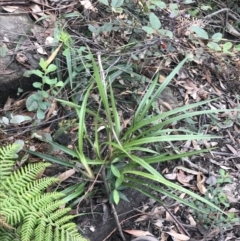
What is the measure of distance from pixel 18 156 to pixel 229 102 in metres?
2.05

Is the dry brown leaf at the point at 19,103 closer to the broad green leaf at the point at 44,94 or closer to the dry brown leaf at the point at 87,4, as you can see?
the broad green leaf at the point at 44,94

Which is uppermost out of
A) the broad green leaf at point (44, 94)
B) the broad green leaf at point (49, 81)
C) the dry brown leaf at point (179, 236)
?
the broad green leaf at point (49, 81)

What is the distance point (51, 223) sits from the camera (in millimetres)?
2158

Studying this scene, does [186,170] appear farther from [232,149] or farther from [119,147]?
[119,147]

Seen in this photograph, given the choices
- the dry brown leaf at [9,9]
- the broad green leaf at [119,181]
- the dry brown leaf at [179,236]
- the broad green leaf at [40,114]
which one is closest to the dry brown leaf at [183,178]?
the dry brown leaf at [179,236]

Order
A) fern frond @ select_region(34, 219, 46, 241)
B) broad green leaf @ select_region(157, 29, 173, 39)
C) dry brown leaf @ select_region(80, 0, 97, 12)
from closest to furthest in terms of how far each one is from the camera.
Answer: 1. fern frond @ select_region(34, 219, 46, 241)
2. broad green leaf @ select_region(157, 29, 173, 39)
3. dry brown leaf @ select_region(80, 0, 97, 12)

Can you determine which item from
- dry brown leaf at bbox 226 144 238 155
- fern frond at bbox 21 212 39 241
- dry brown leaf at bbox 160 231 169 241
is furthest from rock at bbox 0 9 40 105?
dry brown leaf at bbox 226 144 238 155

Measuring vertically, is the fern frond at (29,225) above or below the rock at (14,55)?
below

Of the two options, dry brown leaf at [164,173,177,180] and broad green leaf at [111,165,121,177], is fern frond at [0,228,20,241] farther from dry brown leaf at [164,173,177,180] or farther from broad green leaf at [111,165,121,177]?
dry brown leaf at [164,173,177,180]

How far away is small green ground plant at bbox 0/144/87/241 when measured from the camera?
2105 millimetres

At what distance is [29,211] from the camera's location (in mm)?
2156

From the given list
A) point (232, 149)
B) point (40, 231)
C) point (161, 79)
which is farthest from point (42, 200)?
point (232, 149)

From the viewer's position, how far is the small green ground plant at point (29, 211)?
211cm

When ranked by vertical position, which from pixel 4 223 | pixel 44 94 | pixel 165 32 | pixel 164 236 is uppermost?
pixel 165 32
